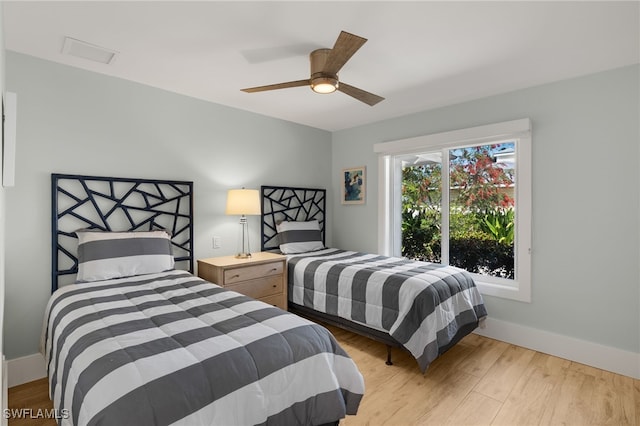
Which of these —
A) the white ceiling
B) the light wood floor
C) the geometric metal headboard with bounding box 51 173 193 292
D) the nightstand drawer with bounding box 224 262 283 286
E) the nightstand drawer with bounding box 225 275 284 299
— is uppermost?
the white ceiling

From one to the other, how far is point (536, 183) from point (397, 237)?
1.63 m

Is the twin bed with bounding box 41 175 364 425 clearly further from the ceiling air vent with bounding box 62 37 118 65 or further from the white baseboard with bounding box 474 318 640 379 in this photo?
the white baseboard with bounding box 474 318 640 379

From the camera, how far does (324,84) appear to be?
6.88 ft

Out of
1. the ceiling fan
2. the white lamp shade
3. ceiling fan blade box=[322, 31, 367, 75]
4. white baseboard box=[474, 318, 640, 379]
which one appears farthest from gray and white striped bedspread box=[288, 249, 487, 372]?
ceiling fan blade box=[322, 31, 367, 75]

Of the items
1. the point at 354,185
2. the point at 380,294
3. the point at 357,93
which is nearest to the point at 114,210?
the point at 357,93

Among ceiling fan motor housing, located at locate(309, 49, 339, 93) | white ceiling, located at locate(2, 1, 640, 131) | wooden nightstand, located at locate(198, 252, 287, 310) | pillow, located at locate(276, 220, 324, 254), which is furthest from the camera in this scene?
pillow, located at locate(276, 220, 324, 254)

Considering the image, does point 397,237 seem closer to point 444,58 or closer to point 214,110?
point 444,58

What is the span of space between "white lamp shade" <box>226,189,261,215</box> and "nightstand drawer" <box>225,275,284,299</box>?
0.67 m

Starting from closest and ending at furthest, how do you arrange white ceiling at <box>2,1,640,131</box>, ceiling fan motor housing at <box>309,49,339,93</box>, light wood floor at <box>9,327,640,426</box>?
1. white ceiling at <box>2,1,640,131</box>
2. light wood floor at <box>9,327,640,426</box>
3. ceiling fan motor housing at <box>309,49,339,93</box>

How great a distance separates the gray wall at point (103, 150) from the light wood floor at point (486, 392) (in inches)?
34.3

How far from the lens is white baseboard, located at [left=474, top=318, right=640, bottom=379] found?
2.45 metres

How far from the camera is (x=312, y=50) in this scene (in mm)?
2225

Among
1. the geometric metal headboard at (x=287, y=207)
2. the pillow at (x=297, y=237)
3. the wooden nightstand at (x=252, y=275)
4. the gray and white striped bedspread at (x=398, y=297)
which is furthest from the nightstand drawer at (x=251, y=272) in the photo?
the geometric metal headboard at (x=287, y=207)

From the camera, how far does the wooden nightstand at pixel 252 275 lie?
2859 millimetres
